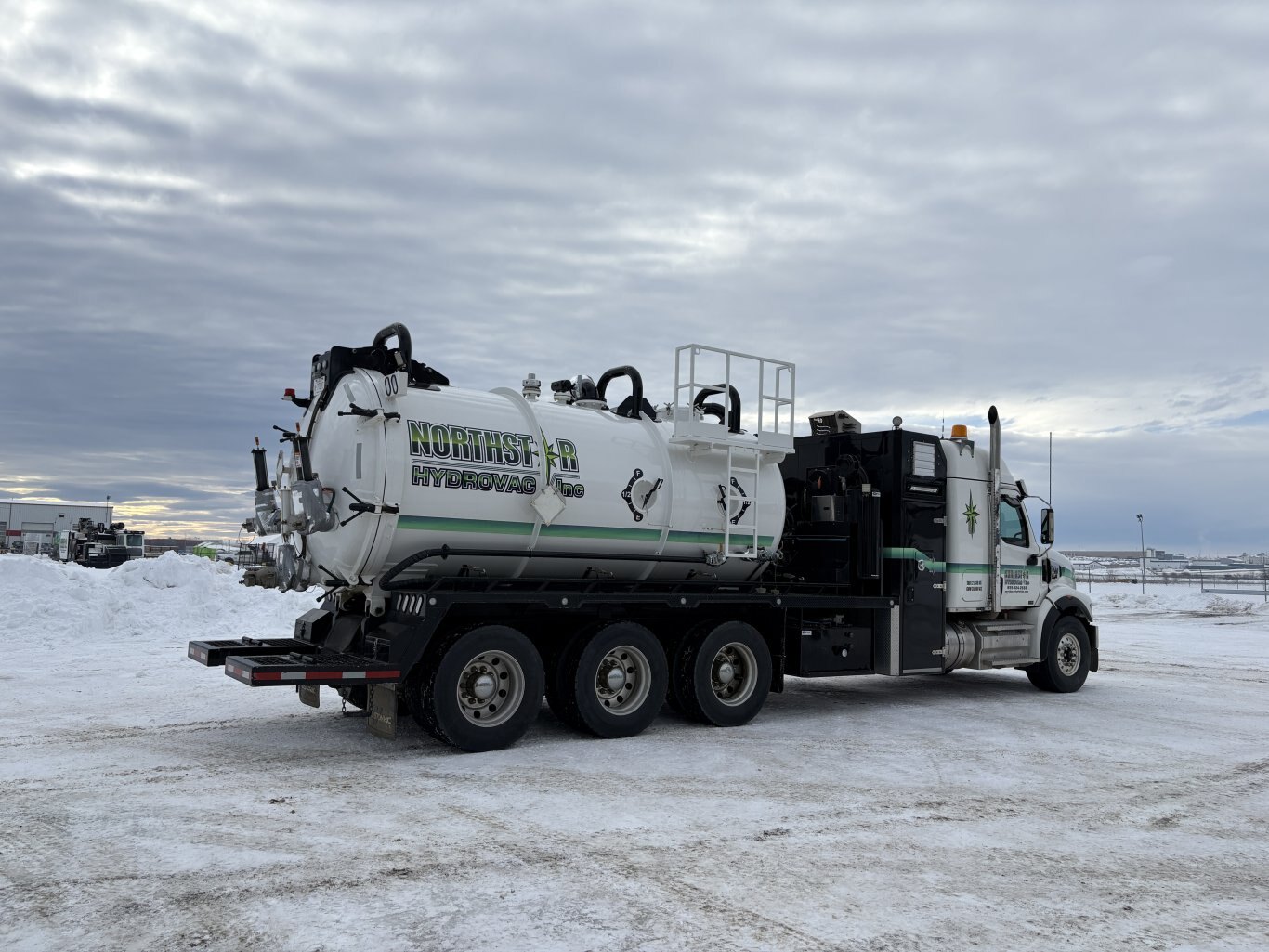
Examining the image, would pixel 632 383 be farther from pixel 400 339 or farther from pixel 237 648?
pixel 237 648

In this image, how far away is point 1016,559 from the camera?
46.7 ft

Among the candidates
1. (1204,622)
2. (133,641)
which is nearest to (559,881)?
(133,641)

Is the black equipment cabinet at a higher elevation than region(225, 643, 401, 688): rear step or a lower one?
higher

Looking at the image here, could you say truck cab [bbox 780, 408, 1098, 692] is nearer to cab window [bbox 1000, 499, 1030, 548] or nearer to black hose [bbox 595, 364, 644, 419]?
cab window [bbox 1000, 499, 1030, 548]

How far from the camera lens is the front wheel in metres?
14.6

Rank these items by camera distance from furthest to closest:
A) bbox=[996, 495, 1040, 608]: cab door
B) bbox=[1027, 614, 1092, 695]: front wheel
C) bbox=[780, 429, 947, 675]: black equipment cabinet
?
1. bbox=[1027, 614, 1092, 695]: front wheel
2. bbox=[996, 495, 1040, 608]: cab door
3. bbox=[780, 429, 947, 675]: black equipment cabinet

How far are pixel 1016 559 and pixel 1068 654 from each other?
1.89 meters

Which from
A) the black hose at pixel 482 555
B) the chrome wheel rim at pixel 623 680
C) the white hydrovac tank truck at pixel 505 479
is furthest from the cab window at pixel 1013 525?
the chrome wheel rim at pixel 623 680

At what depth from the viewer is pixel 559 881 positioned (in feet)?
18.9

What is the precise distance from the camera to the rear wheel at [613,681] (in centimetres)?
991

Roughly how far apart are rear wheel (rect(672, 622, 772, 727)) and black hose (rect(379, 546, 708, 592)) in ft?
3.24

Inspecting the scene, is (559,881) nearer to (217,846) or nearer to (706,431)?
(217,846)

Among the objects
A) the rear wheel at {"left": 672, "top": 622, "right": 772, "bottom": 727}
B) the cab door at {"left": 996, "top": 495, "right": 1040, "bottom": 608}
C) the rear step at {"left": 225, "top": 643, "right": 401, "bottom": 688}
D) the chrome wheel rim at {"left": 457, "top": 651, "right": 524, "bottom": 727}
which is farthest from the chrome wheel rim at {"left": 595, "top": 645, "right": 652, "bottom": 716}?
the cab door at {"left": 996, "top": 495, "right": 1040, "bottom": 608}

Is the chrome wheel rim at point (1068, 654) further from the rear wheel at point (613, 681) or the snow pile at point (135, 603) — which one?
the snow pile at point (135, 603)
